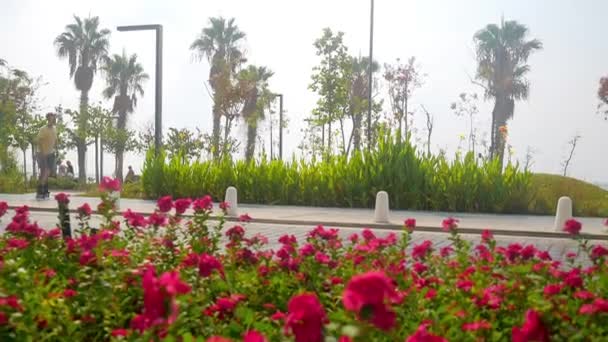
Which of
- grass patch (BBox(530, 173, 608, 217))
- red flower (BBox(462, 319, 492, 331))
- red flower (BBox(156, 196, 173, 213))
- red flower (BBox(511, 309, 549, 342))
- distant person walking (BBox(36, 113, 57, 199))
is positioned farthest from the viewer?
grass patch (BBox(530, 173, 608, 217))

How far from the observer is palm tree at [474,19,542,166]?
157ft

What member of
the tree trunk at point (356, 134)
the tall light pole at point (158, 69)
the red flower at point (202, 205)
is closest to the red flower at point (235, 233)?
the red flower at point (202, 205)

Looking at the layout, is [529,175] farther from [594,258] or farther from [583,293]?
[583,293]

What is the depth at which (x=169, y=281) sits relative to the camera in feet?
5.42

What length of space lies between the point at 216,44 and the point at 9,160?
25.7m

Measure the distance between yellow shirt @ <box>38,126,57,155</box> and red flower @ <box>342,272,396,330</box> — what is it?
17.4 meters

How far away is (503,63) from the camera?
49250 millimetres

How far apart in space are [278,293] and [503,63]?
1906 inches

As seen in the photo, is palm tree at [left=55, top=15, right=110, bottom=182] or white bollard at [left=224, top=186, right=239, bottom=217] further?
palm tree at [left=55, top=15, right=110, bottom=182]

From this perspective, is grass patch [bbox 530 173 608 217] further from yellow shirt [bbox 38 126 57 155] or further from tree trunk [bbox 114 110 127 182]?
tree trunk [bbox 114 110 127 182]

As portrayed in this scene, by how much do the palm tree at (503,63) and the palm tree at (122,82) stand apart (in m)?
29.2

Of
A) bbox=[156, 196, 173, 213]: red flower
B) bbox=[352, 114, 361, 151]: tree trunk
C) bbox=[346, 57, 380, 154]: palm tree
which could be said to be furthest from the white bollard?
bbox=[352, 114, 361, 151]: tree trunk

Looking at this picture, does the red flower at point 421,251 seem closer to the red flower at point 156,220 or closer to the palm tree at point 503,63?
the red flower at point 156,220

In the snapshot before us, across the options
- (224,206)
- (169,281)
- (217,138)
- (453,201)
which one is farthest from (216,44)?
(169,281)
